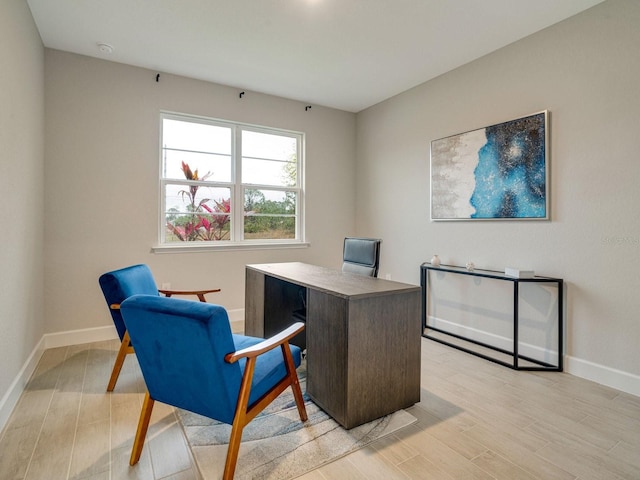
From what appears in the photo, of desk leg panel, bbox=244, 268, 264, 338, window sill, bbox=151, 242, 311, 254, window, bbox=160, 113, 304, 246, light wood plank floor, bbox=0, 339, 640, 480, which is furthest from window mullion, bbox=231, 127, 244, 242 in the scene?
light wood plank floor, bbox=0, 339, 640, 480

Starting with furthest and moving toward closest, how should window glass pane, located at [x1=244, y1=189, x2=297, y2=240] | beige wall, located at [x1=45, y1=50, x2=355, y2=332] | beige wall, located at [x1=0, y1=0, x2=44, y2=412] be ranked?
window glass pane, located at [x1=244, y1=189, x2=297, y2=240]
beige wall, located at [x1=45, y1=50, x2=355, y2=332]
beige wall, located at [x1=0, y1=0, x2=44, y2=412]

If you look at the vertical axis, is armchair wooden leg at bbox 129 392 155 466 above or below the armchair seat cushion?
below

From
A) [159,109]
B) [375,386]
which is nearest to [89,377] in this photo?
[375,386]

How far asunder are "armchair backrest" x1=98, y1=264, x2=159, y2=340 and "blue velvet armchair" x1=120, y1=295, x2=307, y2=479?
870 mm

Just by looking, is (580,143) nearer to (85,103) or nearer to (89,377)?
(89,377)

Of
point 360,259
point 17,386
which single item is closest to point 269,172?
point 360,259

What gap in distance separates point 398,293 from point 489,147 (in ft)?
6.56

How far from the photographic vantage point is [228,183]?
13.2 ft

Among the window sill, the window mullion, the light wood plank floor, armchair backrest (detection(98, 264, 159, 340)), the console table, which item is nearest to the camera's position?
the light wood plank floor

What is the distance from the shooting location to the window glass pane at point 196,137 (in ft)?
12.3

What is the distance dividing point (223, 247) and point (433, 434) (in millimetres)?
2877

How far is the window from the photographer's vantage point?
376 cm

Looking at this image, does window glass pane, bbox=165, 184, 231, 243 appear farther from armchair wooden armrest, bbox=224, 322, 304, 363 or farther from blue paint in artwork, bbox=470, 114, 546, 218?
blue paint in artwork, bbox=470, 114, 546, 218

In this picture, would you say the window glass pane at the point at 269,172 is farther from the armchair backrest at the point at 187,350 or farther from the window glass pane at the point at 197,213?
the armchair backrest at the point at 187,350
